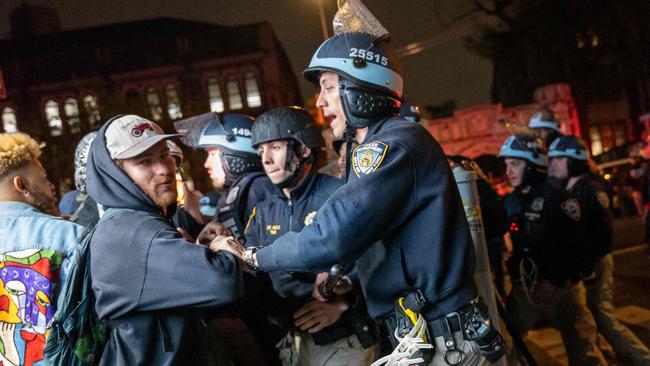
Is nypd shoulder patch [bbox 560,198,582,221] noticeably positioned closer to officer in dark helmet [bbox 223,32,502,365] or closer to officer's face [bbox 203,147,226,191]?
officer in dark helmet [bbox 223,32,502,365]

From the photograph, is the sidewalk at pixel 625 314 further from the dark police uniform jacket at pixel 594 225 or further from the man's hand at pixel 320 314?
the man's hand at pixel 320 314

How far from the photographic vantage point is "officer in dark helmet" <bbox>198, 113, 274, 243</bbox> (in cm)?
444

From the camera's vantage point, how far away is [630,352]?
5094 mm

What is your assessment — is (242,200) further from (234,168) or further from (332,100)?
(332,100)

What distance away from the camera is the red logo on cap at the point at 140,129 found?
2.54 meters

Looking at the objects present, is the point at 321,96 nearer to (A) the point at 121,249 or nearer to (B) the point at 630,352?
(A) the point at 121,249

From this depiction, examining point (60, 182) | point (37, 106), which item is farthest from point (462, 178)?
point (37, 106)

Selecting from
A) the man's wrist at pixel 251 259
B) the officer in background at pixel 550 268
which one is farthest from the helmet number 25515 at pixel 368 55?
the officer in background at pixel 550 268

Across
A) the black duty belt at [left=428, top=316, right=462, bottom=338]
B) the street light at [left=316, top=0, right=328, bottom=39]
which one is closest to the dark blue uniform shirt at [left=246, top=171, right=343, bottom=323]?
the black duty belt at [left=428, top=316, right=462, bottom=338]

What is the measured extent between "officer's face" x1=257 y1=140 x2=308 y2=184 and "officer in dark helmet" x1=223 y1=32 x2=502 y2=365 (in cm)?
119

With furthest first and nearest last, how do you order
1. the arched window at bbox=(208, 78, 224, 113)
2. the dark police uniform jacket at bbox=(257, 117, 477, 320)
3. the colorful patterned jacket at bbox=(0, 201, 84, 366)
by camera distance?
the arched window at bbox=(208, 78, 224, 113) < the colorful patterned jacket at bbox=(0, 201, 84, 366) < the dark police uniform jacket at bbox=(257, 117, 477, 320)

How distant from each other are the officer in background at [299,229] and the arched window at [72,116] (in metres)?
24.1

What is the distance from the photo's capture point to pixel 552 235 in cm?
507

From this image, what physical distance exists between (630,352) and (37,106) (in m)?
36.3
